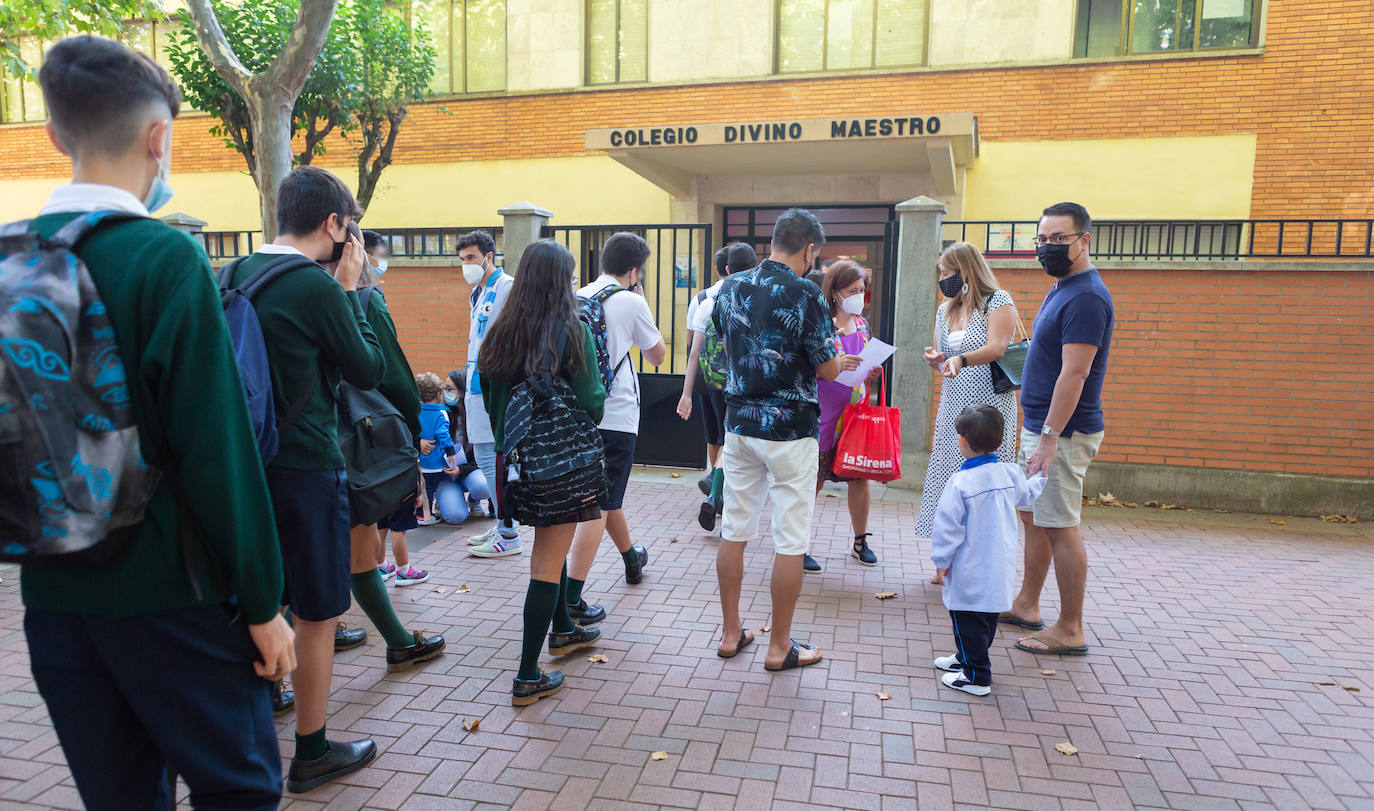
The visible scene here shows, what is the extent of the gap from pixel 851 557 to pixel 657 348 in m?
2.27

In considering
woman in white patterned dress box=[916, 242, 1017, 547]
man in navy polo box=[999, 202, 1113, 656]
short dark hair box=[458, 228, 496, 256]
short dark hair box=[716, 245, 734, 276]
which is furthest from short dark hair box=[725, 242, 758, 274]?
man in navy polo box=[999, 202, 1113, 656]

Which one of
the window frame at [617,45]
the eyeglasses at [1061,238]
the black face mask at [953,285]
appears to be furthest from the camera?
the window frame at [617,45]

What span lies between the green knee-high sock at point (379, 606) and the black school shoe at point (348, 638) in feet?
0.99

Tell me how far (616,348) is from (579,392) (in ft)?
2.94

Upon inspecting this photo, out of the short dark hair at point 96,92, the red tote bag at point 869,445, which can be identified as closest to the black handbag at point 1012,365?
the red tote bag at point 869,445

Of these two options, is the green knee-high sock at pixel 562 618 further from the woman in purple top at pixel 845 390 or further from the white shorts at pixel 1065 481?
the white shorts at pixel 1065 481

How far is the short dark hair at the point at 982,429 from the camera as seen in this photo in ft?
12.1

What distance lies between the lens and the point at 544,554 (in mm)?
3441

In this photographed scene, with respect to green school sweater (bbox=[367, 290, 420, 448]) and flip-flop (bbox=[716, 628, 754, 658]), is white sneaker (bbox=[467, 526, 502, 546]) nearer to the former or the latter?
flip-flop (bbox=[716, 628, 754, 658])

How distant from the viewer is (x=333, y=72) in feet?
34.2

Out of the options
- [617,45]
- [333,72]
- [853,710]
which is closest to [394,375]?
[853,710]

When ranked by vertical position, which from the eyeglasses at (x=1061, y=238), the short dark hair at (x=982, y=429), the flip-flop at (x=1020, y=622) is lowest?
the flip-flop at (x=1020, y=622)

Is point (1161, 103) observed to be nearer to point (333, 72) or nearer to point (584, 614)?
point (333, 72)

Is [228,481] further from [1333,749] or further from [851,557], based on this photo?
[851,557]
